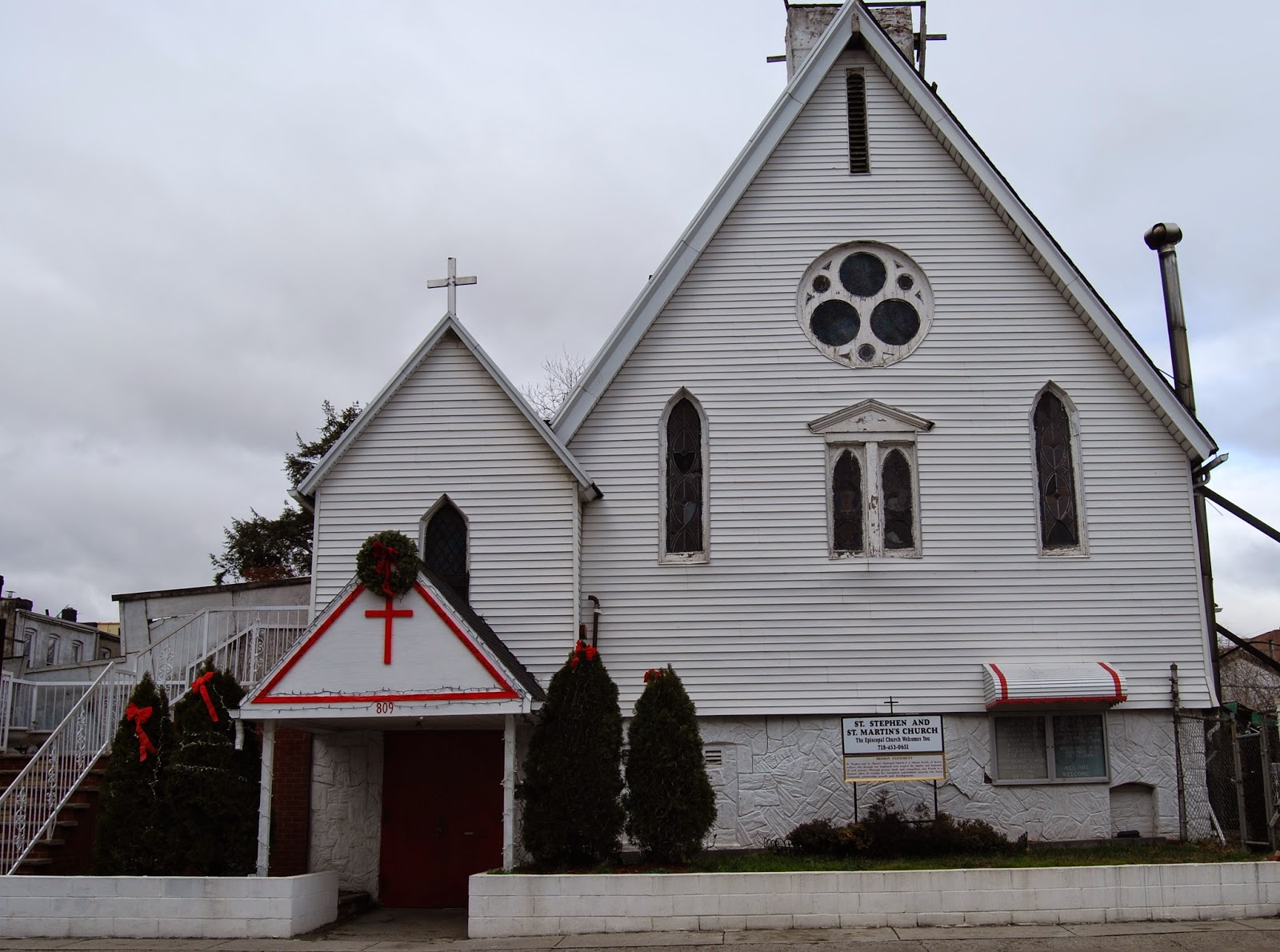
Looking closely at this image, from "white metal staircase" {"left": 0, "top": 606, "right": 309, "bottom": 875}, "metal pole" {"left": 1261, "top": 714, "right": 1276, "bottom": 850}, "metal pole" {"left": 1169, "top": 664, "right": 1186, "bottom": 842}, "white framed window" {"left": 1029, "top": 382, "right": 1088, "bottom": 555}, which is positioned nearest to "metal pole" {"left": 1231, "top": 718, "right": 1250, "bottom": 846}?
"metal pole" {"left": 1261, "top": 714, "right": 1276, "bottom": 850}

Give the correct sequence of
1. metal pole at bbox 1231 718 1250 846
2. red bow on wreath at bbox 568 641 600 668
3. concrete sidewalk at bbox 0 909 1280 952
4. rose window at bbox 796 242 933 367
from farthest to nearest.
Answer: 1. rose window at bbox 796 242 933 367
2. metal pole at bbox 1231 718 1250 846
3. red bow on wreath at bbox 568 641 600 668
4. concrete sidewalk at bbox 0 909 1280 952

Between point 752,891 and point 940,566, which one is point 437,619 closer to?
point 752,891

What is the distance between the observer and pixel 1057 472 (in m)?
17.4

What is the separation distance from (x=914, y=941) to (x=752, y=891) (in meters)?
1.69

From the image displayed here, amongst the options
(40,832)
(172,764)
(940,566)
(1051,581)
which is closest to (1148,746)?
(1051,581)

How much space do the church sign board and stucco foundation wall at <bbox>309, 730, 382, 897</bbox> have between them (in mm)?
6258

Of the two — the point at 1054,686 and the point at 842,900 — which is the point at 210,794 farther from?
the point at 1054,686

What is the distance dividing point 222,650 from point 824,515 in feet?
27.8

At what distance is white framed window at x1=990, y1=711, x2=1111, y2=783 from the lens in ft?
54.3

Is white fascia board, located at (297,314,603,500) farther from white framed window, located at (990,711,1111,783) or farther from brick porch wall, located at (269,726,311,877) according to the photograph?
white framed window, located at (990,711,1111,783)

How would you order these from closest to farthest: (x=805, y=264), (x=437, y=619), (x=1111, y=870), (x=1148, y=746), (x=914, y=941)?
(x=914, y=941), (x=1111, y=870), (x=437, y=619), (x=1148, y=746), (x=805, y=264)

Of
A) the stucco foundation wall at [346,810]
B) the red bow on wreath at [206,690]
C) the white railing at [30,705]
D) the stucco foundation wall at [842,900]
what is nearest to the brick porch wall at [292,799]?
the stucco foundation wall at [346,810]

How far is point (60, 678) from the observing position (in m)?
23.9

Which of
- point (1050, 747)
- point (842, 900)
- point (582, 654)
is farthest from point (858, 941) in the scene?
point (1050, 747)
